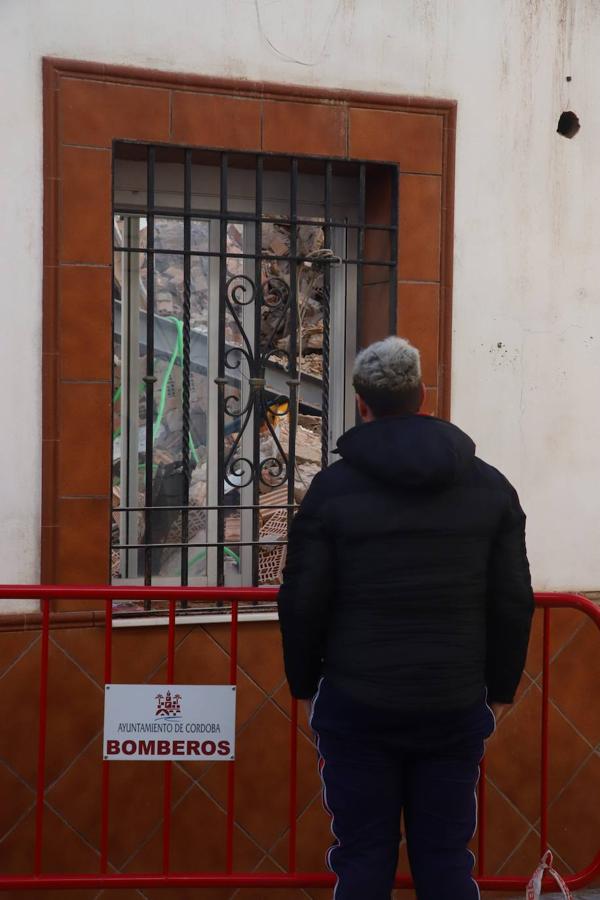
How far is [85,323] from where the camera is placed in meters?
A: 4.97

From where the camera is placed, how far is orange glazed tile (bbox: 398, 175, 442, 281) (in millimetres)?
5375

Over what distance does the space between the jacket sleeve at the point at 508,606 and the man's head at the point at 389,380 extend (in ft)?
1.16

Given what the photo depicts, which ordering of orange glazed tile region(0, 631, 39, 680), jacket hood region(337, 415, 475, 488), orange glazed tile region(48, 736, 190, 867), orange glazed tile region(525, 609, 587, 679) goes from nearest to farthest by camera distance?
jacket hood region(337, 415, 475, 488) → orange glazed tile region(0, 631, 39, 680) → orange glazed tile region(48, 736, 190, 867) → orange glazed tile region(525, 609, 587, 679)

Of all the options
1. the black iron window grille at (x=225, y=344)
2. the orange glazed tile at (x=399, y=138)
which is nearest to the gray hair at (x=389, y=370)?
the black iron window grille at (x=225, y=344)

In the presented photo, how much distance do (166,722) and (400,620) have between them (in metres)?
1.22

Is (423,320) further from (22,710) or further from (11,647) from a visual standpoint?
(22,710)

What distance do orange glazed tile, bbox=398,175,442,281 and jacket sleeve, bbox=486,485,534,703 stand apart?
91.9 inches

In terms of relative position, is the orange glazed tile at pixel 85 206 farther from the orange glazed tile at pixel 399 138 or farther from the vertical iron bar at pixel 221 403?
the orange glazed tile at pixel 399 138

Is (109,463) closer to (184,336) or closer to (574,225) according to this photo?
(184,336)

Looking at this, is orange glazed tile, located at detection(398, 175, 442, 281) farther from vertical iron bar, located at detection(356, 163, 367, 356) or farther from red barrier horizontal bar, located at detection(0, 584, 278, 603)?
red barrier horizontal bar, located at detection(0, 584, 278, 603)


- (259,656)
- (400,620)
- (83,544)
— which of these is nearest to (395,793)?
(400,620)

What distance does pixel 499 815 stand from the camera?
18.0ft

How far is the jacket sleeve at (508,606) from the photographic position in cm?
320

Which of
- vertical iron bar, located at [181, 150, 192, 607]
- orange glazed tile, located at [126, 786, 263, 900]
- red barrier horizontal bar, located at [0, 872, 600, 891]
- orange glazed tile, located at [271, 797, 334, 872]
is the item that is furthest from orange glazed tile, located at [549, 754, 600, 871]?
vertical iron bar, located at [181, 150, 192, 607]
